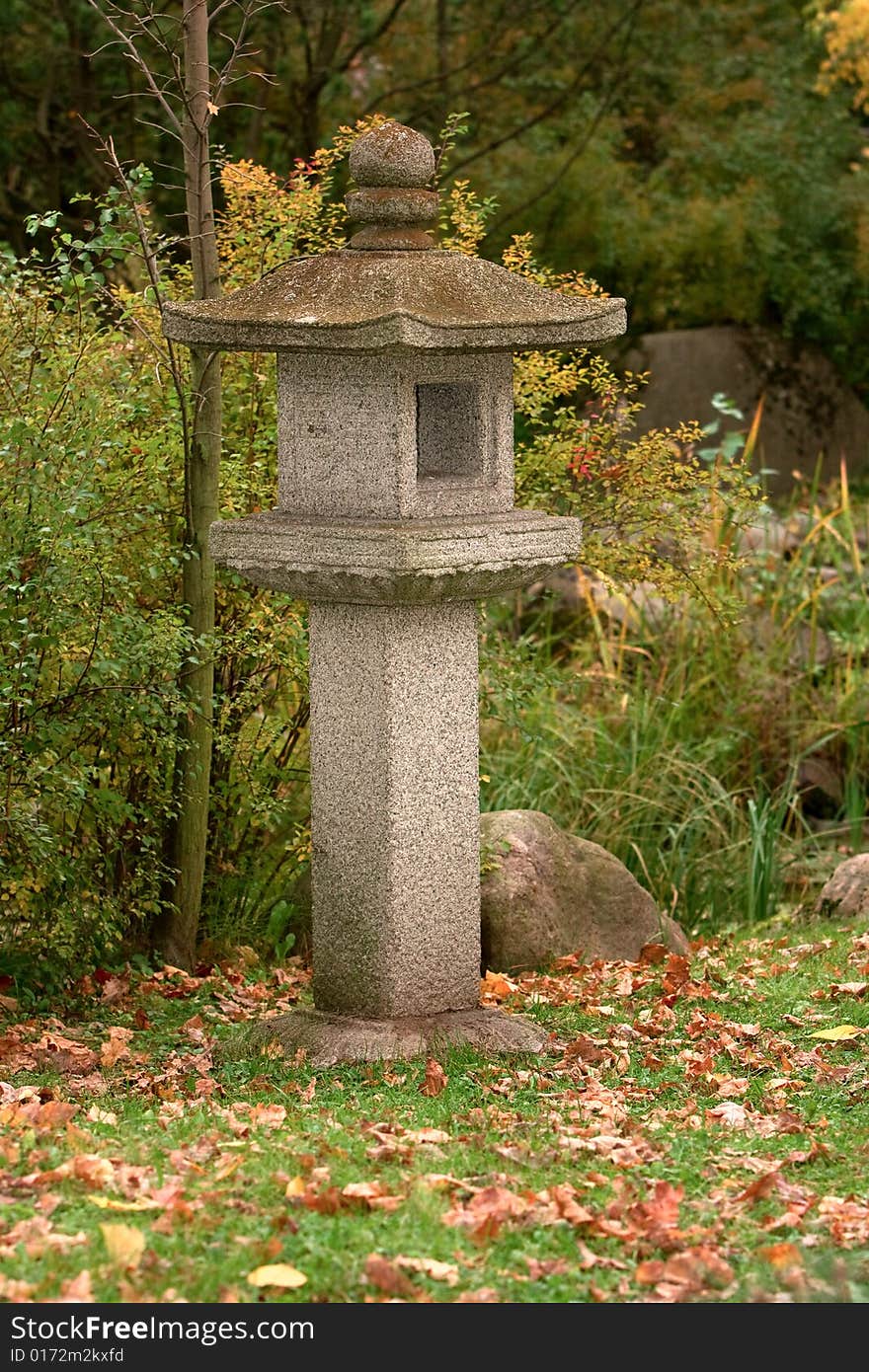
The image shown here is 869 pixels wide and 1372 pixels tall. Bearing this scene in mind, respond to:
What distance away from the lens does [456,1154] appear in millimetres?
4559

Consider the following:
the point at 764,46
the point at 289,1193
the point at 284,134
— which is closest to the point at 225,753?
the point at 289,1193

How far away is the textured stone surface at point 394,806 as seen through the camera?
17.7 ft

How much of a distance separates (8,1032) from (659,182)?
1122 cm

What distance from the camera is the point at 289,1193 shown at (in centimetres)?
412

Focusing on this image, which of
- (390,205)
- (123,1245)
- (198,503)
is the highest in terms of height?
(390,205)

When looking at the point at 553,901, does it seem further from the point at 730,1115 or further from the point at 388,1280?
the point at 388,1280

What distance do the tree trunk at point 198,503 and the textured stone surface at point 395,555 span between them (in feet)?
2.39

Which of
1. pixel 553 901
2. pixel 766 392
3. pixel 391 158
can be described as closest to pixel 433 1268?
pixel 391 158

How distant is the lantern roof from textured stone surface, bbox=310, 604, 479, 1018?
80 cm

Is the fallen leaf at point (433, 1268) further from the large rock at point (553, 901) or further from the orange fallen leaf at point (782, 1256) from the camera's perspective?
the large rock at point (553, 901)

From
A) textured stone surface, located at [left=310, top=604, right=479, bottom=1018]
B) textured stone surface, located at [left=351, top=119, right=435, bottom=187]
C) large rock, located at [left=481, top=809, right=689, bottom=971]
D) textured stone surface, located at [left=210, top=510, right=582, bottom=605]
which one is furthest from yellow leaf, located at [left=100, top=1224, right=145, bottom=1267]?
large rock, located at [left=481, top=809, right=689, bottom=971]

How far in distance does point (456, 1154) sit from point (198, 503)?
2660 millimetres

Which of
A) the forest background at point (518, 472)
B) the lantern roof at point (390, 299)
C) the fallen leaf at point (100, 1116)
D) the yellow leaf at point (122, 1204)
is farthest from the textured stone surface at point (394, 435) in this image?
the yellow leaf at point (122, 1204)

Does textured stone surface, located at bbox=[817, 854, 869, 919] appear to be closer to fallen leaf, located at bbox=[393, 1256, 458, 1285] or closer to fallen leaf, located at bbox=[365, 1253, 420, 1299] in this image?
fallen leaf, located at bbox=[393, 1256, 458, 1285]
